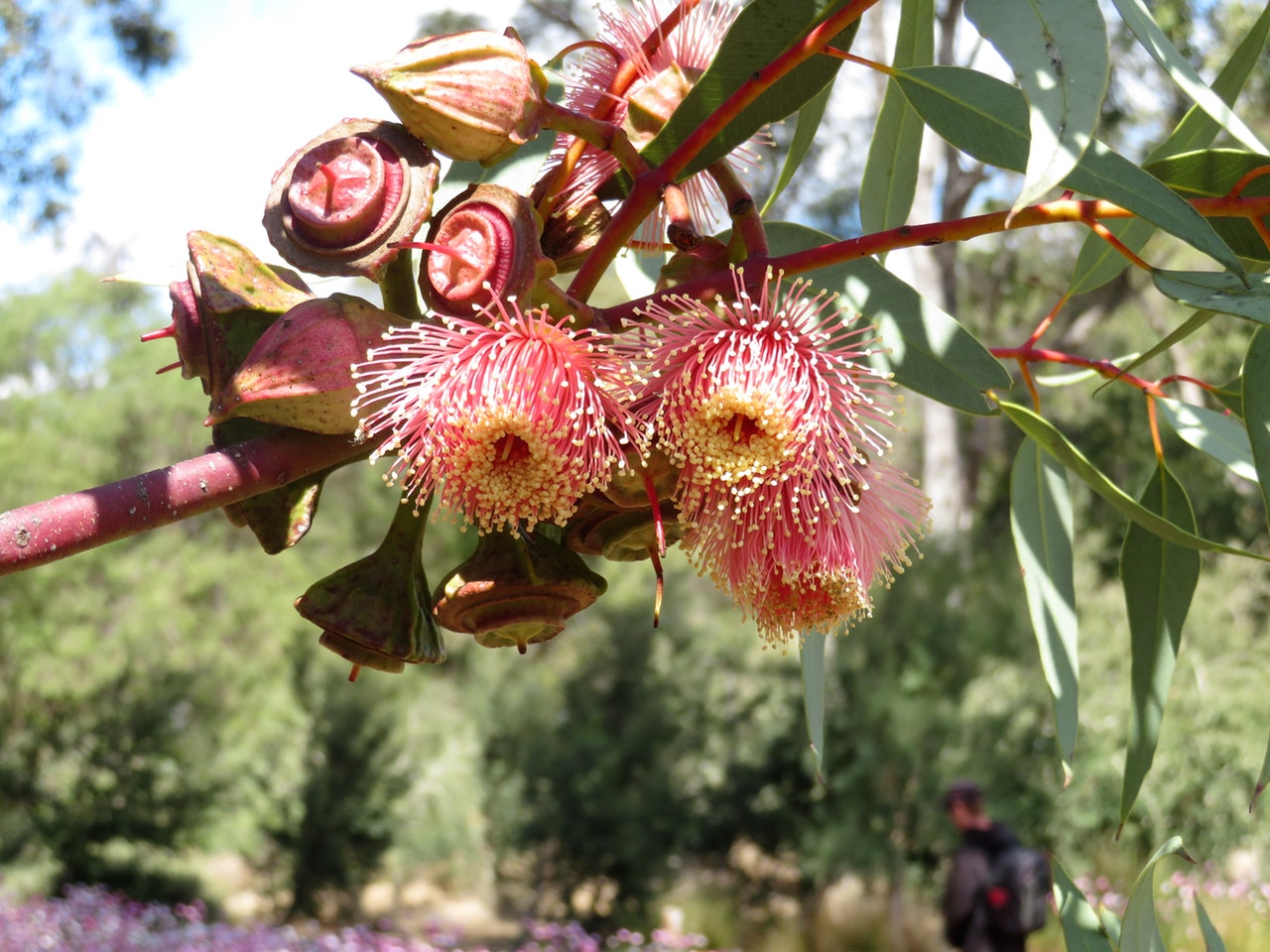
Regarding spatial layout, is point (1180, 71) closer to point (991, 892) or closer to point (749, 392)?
point (749, 392)

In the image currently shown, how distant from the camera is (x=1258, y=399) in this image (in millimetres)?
693

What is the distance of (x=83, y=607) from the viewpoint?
9.99 metres

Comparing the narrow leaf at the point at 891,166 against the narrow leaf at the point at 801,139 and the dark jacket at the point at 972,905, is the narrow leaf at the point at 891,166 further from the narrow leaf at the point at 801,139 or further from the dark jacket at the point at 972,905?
the dark jacket at the point at 972,905

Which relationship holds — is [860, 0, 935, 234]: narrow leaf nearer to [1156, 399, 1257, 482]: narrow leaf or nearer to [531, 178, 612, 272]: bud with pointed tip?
[1156, 399, 1257, 482]: narrow leaf

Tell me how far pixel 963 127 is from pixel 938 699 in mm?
8751

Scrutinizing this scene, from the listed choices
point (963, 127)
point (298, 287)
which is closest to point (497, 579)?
point (298, 287)

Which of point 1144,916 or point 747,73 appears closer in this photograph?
point 747,73

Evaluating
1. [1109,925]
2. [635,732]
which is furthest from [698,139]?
[635,732]

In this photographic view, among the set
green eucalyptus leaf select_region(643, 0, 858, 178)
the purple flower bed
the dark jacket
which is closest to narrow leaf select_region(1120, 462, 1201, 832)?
green eucalyptus leaf select_region(643, 0, 858, 178)

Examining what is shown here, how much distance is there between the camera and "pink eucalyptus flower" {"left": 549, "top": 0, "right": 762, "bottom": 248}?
695 mm

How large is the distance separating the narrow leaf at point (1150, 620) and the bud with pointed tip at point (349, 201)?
63 centimetres

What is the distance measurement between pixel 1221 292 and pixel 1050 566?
397 millimetres

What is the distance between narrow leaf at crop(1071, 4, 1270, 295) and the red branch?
1.86ft

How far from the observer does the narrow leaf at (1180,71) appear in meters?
0.66
